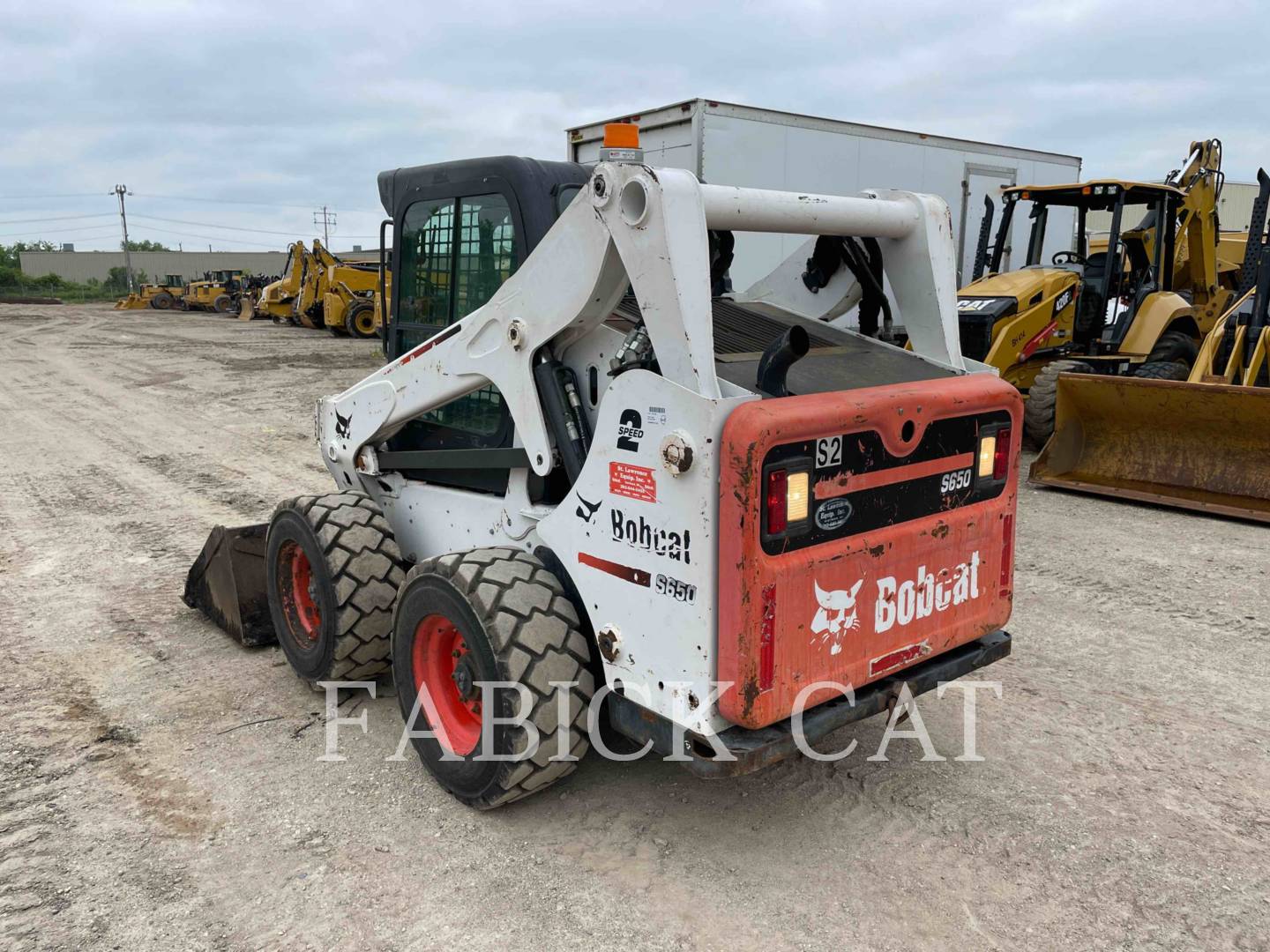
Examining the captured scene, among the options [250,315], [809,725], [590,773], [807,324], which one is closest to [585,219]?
[807,324]

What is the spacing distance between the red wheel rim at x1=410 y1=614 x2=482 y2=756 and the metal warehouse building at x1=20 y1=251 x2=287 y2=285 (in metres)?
75.8

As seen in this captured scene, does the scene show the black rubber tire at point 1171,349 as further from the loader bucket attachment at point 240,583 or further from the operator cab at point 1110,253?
the loader bucket attachment at point 240,583

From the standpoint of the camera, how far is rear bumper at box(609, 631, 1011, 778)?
2.78 metres

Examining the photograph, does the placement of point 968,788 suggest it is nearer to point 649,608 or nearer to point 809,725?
point 809,725

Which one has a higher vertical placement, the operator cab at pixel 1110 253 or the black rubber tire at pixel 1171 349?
the operator cab at pixel 1110 253

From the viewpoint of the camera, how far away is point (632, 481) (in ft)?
9.46

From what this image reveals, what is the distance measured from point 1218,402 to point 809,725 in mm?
5834

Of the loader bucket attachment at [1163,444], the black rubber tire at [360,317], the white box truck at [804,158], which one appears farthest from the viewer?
the black rubber tire at [360,317]

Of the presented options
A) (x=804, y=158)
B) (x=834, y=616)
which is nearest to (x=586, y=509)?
(x=834, y=616)

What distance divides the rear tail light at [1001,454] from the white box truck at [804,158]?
6.42 meters

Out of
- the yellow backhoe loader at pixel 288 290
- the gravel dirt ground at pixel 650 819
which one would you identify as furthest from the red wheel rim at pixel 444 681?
the yellow backhoe loader at pixel 288 290

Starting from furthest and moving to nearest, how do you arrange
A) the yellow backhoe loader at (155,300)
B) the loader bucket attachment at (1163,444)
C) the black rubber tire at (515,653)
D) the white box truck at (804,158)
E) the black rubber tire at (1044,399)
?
the yellow backhoe loader at (155,300)
the white box truck at (804,158)
the black rubber tire at (1044,399)
the loader bucket attachment at (1163,444)
the black rubber tire at (515,653)

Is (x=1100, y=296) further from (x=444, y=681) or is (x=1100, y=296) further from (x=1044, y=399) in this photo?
(x=444, y=681)

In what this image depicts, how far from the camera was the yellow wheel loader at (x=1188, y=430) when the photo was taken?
281 inches
